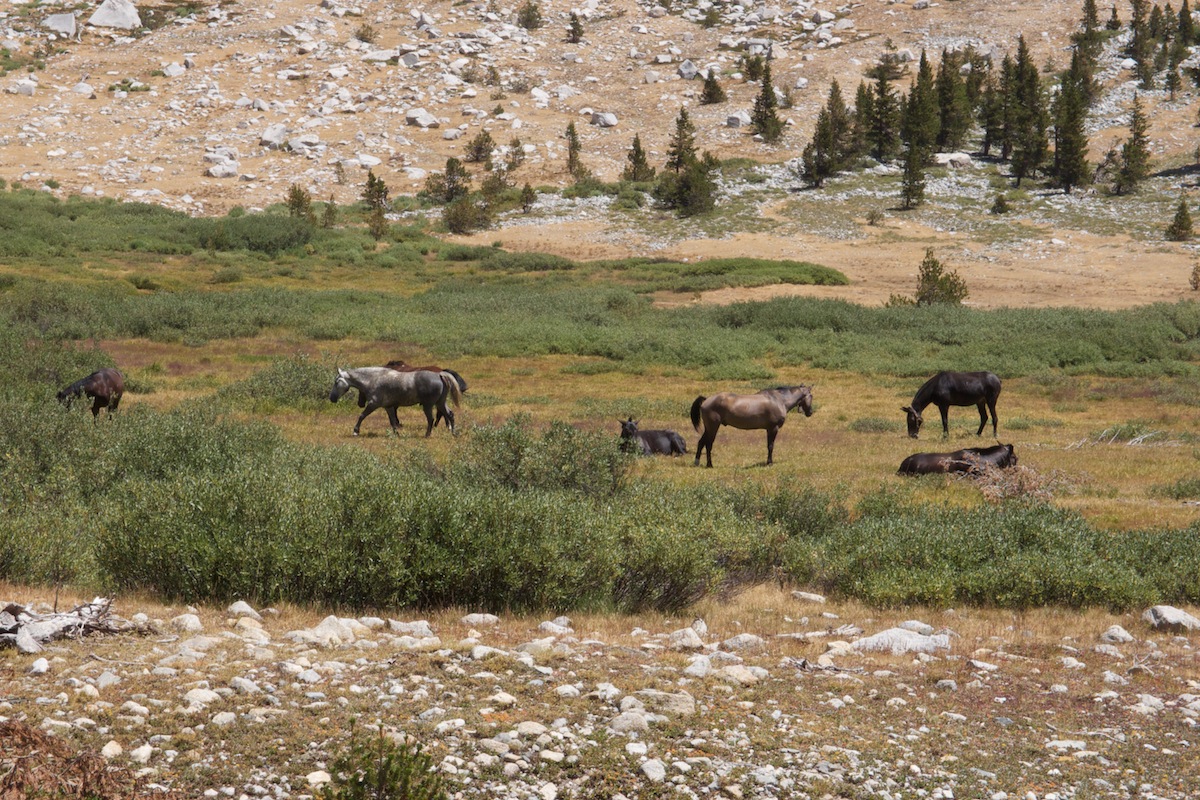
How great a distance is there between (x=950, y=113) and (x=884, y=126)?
5178mm

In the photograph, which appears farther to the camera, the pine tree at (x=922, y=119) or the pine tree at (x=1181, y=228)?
the pine tree at (x=922, y=119)

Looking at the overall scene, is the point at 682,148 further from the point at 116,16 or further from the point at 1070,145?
the point at 116,16

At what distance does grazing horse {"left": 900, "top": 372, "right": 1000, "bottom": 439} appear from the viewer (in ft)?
79.6

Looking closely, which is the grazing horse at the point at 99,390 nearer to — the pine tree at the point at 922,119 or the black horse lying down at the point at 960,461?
the black horse lying down at the point at 960,461

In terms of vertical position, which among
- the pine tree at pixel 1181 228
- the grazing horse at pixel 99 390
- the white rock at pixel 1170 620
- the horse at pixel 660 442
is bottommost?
the horse at pixel 660 442

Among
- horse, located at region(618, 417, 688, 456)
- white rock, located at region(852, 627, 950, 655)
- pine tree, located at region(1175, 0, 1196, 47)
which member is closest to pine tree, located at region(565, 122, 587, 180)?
pine tree, located at region(1175, 0, 1196, 47)

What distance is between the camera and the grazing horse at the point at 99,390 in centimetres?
2139

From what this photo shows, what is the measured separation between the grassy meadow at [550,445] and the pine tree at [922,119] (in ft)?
76.5

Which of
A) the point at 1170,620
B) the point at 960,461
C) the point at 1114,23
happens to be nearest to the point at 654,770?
the point at 1170,620

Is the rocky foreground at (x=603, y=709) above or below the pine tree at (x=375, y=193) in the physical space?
below

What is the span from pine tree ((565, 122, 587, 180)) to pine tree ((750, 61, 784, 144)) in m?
12.6

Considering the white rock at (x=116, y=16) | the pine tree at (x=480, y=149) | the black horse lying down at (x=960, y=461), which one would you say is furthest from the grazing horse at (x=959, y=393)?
the white rock at (x=116, y=16)

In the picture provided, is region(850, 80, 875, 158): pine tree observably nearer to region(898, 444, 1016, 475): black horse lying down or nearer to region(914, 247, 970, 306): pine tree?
region(914, 247, 970, 306): pine tree

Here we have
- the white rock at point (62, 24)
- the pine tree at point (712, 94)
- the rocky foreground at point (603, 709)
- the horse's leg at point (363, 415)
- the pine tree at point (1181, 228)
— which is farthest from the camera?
the white rock at point (62, 24)
